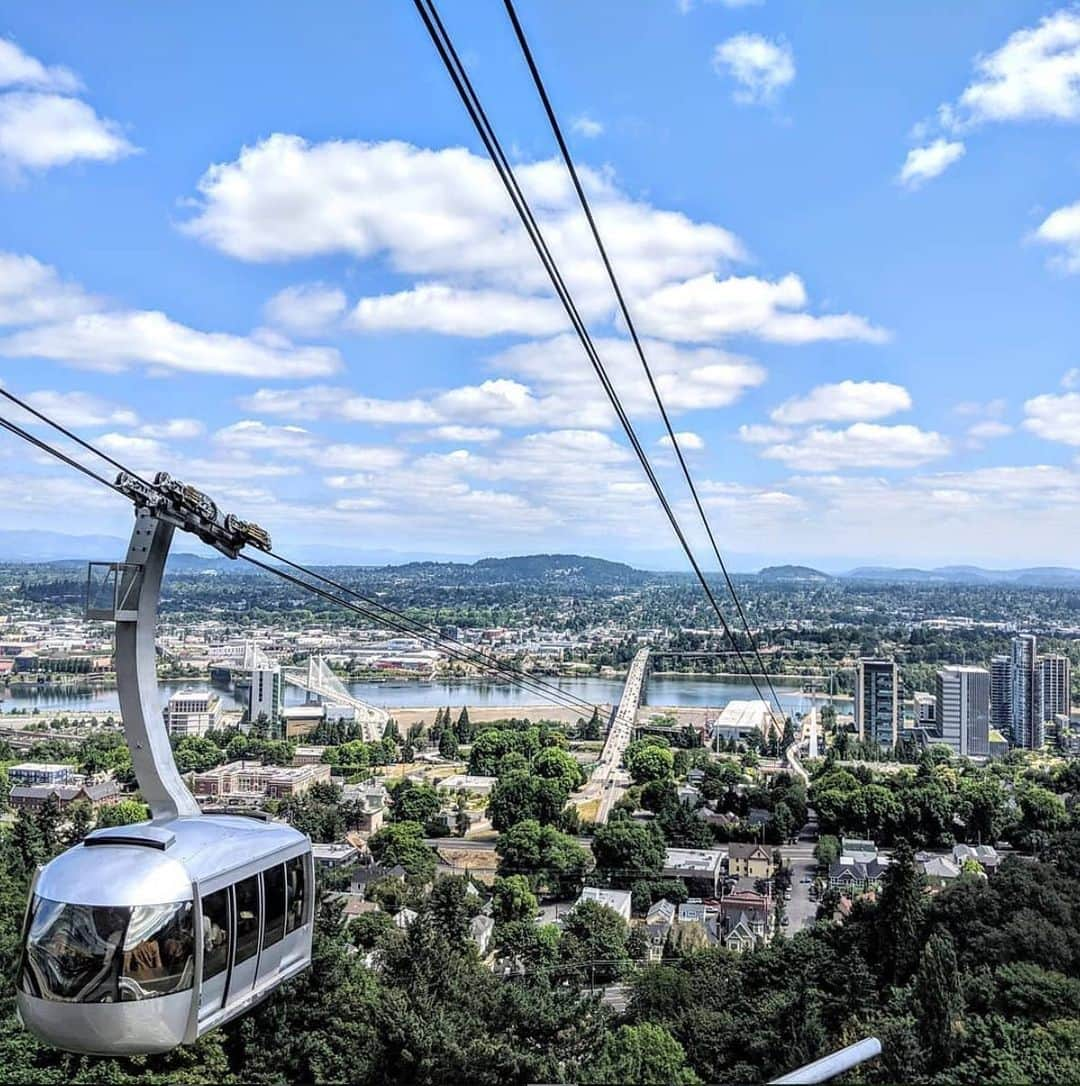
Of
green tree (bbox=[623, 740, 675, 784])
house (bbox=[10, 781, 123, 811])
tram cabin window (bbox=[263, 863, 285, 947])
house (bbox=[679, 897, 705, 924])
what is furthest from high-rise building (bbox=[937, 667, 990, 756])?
tram cabin window (bbox=[263, 863, 285, 947])

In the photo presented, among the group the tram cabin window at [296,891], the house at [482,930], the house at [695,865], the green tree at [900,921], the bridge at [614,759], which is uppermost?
the tram cabin window at [296,891]

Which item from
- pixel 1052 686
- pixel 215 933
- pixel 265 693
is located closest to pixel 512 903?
pixel 215 933

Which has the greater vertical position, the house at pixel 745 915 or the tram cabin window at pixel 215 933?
the tram cabin window at pixel 215 933

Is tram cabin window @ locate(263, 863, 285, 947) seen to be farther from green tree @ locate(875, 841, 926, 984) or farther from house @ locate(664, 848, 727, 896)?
house @ locate(664, 848, 727, 896)

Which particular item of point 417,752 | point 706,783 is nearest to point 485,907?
point 706,783

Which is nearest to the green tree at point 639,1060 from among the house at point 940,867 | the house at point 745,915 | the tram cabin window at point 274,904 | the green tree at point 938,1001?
the green tree at point 938,1001

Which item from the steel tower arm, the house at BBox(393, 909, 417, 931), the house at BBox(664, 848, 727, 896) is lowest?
the house at BBox(664, 848, 727, 896)

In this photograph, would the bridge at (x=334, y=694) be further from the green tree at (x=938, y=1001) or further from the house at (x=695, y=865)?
the green tree at (x=938, y=1001)

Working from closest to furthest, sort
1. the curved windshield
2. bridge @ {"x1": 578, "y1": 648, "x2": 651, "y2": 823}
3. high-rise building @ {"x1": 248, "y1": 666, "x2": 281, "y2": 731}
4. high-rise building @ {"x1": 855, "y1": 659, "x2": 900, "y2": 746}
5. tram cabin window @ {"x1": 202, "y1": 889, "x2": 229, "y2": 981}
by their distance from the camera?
the curved windshield < tram cabin window @ {"x1": 202, "y1": 889, "x2": 229, "y2": 981} < bridge @ {"x1": 578, "y1": 648, "x2": 651, "y2": 823} < high-rise building @ {"x1": 855, "y1": 659, "x2": 900, "y2": 746} < high-rise building @ {"x1": 248, "y1": 666, "x2": 281, "y2": 731}
